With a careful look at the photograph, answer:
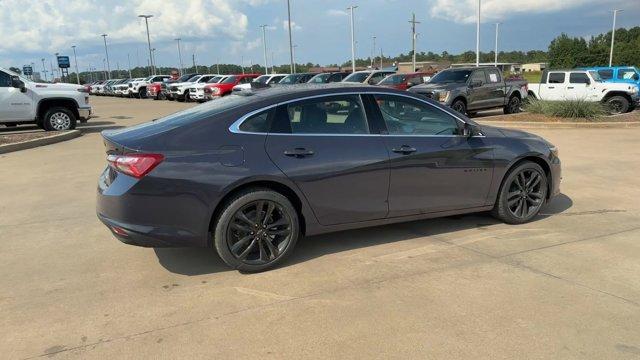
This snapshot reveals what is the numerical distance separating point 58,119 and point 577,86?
57.7 feet

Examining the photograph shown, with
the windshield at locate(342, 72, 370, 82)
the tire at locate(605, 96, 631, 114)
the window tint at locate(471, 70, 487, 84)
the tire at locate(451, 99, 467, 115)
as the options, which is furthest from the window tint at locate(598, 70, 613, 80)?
the windshield at locate(342, 72, 370, 82)

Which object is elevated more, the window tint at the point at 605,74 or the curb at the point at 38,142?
the window tint at the point at 605,74

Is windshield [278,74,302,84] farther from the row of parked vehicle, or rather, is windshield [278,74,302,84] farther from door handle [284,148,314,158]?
door handle [284,148,314,158]

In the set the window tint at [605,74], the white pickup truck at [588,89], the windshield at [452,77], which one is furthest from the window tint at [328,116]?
the window tint at [605,74]

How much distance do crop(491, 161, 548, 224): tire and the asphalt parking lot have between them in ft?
0.60

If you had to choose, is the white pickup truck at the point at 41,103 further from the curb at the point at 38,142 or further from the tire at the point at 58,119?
the curb at the point at 38,142

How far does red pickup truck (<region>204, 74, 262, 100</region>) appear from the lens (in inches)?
1139

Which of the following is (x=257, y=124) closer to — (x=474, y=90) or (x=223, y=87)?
(x=474, y=90)

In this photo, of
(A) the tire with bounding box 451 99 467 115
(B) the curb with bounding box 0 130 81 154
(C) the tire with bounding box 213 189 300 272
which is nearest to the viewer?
(C) the tire with bounding box 213 189 300 272

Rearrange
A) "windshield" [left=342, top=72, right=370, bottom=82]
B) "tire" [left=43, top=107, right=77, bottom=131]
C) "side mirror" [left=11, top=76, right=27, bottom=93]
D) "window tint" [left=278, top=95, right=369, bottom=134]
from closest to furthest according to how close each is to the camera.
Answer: "window tint" [left=278, top=95, right=369, bottom=134], "side mirror" [left=11, top=76, right=27, bottom=93], "tire" [left=43, top=107, right=77, bottom=131], "windshield" [left=342, top=72, right=370, bottom=82]

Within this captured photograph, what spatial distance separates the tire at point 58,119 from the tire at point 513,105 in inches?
578

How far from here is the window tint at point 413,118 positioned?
4922 millimetres

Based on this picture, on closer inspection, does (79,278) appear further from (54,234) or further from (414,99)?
(414,99)

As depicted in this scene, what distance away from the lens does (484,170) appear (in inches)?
208
